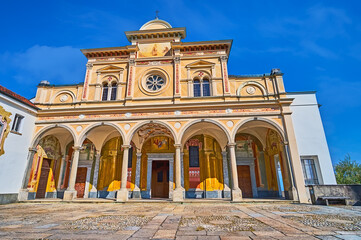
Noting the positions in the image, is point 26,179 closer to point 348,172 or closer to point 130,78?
point 130,78

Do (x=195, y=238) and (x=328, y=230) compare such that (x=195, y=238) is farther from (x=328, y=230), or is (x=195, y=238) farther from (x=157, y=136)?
(x=157, y=136)

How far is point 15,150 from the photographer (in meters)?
11.3

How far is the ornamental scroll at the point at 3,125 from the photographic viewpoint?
34.3 feet

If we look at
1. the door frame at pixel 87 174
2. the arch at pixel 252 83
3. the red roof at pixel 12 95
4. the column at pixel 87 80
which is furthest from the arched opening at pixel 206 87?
the red roof at pixel 12 95

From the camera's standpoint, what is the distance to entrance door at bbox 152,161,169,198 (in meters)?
14.4

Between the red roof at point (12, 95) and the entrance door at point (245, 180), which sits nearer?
the red roof at point (12, 95)

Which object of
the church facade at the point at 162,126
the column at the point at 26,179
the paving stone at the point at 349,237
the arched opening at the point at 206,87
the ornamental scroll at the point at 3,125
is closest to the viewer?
the paving stone at the point at 349,237

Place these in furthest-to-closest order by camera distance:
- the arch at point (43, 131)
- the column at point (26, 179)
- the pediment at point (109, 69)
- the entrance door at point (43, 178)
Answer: the pediment at point (109, 69) < the entrance door at point (43, 178) < the arch at point (43, 131) < the column at point (26, 179)

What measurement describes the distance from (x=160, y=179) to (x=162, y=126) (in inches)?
179

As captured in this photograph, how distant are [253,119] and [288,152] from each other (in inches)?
104

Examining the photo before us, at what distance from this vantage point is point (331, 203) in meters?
8.69

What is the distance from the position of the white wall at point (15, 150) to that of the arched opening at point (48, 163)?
54 centimetres

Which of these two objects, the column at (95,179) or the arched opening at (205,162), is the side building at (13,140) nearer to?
the column at (95,179)

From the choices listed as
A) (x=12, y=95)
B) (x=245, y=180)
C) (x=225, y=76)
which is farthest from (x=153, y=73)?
(x=245, y=180)
